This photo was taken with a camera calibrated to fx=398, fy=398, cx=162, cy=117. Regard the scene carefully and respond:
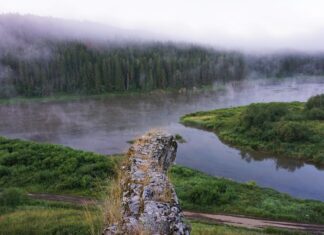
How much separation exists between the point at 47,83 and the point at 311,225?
122 metres

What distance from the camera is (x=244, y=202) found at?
36.3m

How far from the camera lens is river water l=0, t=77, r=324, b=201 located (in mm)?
51188

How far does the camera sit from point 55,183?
40.7 metres

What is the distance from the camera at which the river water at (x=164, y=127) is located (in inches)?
2015

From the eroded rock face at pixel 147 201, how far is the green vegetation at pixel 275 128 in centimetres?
5114

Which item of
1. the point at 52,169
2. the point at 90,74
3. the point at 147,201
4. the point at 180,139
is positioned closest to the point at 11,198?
the point at 52,169

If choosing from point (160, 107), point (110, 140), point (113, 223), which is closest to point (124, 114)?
point (160, 107)

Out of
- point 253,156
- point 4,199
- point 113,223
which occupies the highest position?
point 113,223

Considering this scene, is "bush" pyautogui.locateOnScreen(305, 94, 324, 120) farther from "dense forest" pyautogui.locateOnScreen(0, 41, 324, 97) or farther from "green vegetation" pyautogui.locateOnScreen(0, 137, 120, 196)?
"dense forest" pyautogui.locateOnScreen(0, 41, 324, 97)

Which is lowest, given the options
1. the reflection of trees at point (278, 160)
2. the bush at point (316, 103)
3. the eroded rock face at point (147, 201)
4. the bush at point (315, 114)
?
the reflection of trees at point (278, 160)

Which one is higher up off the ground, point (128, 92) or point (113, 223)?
point (113, 223)

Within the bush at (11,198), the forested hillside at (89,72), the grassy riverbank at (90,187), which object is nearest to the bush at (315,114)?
the grassy riverbank at (90,187)

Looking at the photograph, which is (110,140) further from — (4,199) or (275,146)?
(4,199)

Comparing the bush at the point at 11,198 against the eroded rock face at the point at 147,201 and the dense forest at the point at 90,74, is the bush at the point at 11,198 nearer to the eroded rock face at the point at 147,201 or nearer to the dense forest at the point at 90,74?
the eroded rock face at the point at 147,201
